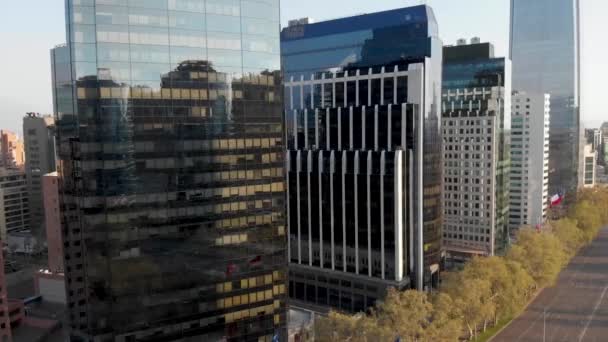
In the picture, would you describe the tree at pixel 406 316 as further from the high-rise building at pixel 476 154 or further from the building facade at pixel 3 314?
the building facade at pixel 3 314

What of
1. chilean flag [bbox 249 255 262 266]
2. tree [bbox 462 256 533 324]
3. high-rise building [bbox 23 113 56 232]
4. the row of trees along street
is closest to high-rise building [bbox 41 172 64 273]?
high-rise building [bbox 23 113 56 232]

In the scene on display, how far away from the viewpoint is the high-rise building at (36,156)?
151125 mm

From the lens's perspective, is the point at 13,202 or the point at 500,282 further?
the point at 13,202

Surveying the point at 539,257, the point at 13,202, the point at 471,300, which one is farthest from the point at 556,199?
the point at 13,202

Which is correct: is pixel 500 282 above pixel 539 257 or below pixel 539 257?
below

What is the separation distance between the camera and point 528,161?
144 meters

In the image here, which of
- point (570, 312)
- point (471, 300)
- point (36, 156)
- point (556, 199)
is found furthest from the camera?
point (556, 199)

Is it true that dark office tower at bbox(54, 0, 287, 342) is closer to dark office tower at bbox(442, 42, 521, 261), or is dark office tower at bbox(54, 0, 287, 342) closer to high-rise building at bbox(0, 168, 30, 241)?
dark office tower at bbox(442, 42, 521, 261)

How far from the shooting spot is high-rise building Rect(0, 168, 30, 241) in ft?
475

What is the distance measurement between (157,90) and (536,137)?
122 meters

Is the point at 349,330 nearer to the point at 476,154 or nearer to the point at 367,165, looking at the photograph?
the point at 367,165

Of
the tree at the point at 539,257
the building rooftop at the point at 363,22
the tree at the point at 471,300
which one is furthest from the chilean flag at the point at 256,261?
the building rooftop at the point at 363,22

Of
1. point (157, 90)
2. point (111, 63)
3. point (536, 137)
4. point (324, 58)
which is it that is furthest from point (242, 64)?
point (536, 137)

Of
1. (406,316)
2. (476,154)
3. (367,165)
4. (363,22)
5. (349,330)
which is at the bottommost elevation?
(349,330)
